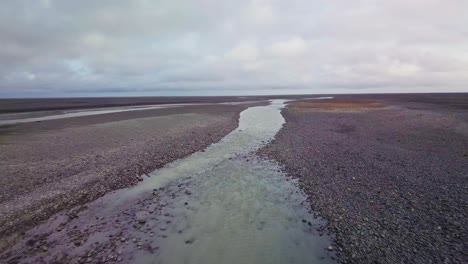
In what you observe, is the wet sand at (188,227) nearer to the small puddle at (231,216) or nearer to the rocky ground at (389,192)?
the small puddle at (231,216)

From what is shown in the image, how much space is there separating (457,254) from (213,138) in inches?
815

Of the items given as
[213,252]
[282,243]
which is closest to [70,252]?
[213,252]

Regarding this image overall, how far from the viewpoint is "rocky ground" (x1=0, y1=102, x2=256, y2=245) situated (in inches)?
404

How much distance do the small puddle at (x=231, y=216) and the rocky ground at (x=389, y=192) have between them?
925 millimetres

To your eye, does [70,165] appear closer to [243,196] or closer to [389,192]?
[243,196]

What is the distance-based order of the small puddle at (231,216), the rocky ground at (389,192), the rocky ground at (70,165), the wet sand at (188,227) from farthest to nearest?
the rocky ground at (70,165), the small puddle at (231,216), the wet sand at (188,227), the rocky ground at (389,192)

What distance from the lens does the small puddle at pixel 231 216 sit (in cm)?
753

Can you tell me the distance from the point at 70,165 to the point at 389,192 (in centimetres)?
1755

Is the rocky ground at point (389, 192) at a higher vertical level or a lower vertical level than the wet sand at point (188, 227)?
higher

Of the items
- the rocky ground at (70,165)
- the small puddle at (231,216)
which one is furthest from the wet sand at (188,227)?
the rocky ground at (70,165)

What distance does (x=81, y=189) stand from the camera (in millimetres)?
12109

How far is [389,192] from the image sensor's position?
35.8 ft

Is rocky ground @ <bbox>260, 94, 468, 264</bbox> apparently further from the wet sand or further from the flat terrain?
the wet sand

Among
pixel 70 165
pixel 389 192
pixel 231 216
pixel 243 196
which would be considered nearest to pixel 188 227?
pixel 231 216
